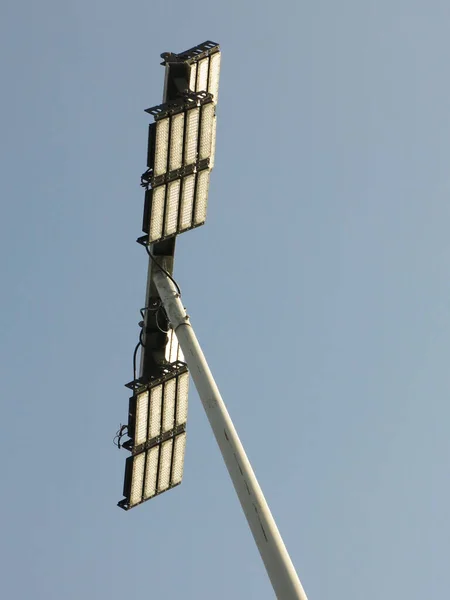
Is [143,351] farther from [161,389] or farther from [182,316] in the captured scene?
[182,316]

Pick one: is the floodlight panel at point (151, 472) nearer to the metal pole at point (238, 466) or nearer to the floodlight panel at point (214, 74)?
the metal pole at point (238, 466)

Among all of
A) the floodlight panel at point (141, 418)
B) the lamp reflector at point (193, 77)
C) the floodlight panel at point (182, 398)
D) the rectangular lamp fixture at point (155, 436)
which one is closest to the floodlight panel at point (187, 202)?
the lamp reflector at point (193, 77)

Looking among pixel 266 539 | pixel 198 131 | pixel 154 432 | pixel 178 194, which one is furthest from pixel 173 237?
pixel 266 539

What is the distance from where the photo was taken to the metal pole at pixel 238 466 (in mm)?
15727

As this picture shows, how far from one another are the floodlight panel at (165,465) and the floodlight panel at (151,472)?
0.18 m

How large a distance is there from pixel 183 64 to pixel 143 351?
6.27 m

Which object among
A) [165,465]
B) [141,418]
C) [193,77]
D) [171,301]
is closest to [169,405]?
[141,418]

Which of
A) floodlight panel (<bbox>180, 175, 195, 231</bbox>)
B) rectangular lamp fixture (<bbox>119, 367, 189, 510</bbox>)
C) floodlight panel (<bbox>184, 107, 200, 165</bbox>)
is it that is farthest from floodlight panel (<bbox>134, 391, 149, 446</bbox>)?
floodlight panel (<bbox>184, 107, 200, 165</bbox>)

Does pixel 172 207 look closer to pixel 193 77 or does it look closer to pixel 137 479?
pixel 193 77

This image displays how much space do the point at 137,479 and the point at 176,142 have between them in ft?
24.7

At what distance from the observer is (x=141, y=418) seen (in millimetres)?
22750

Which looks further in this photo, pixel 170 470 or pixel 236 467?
pixel 170 470

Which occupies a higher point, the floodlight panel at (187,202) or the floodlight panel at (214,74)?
the floodlight panel at (214,74)

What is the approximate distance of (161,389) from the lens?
23031 millimetres
